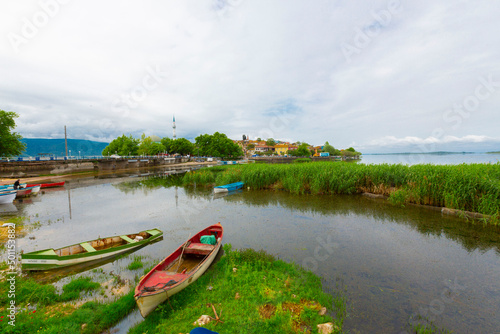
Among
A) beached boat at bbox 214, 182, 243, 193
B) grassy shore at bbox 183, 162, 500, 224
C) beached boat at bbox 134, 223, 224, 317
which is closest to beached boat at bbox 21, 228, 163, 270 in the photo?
beached boat at bbox 134, 223, 224, 317

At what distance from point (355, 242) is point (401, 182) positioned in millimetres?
12173

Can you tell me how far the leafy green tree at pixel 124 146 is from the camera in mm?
89412

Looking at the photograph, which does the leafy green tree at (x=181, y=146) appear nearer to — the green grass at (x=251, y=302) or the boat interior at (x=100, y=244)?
the boat interior at (x=100, y=244)

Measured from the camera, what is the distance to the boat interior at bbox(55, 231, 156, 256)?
8.39m

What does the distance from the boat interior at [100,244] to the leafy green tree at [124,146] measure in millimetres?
92066

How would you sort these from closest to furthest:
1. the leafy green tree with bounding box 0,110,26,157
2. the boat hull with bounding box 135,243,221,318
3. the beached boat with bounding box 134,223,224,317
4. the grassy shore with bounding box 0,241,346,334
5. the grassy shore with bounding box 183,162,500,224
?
the grassy shore with bounding box 0,241,346,334 → the boat hull with bounding box 135,243,221,318 → the beached boat with bounding box 134,223,224,317 → the grassy shore with bounding box 183,162,500,224 → the leafy green tree with bounding box 0,110,26,157

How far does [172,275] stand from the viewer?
6129mm

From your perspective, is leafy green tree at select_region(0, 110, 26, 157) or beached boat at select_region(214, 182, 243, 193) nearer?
beached boat at select_region(214, 182, 243, 193)

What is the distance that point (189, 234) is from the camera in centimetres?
1150

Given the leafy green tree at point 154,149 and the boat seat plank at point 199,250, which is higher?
the leafy green tree at point 154,149

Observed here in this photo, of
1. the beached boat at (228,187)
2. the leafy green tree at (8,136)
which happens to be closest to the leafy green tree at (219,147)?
the leafy green tree at (8,136)

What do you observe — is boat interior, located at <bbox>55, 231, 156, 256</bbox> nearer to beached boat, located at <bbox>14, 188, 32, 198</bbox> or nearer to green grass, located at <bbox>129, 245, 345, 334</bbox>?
green grass, located at <bbox>129, 245, 345, 334</bbox>

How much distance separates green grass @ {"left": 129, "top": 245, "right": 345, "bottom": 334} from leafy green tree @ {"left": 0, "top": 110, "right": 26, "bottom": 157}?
52952 mm
